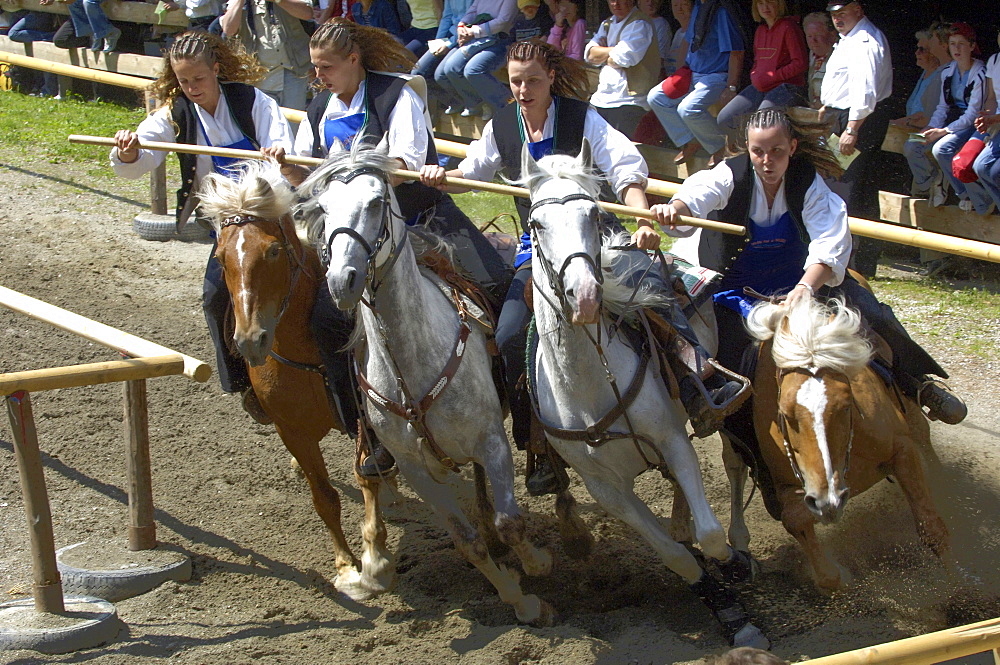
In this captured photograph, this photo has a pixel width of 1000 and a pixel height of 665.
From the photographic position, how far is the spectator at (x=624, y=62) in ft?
26.8

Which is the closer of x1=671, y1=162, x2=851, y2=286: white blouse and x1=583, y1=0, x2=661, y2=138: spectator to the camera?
x1=671, y1=162, x2=851, y2=286: white blouse

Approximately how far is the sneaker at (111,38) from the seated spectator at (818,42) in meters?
8.48

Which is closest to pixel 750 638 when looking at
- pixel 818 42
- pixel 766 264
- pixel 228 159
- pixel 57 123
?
pixel 766 264

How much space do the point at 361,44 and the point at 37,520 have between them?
98.4 inches

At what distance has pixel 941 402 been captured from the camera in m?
4.14

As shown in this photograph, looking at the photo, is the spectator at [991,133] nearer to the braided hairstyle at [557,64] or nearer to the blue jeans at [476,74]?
the braided hairstyle at [557,64]

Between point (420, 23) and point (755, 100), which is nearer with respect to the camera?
point (755, 100)

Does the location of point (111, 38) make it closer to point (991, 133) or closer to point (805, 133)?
point (991, 133)

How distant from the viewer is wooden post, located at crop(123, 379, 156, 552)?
4.73 metres

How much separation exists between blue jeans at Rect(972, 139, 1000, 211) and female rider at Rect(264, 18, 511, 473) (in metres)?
3.81

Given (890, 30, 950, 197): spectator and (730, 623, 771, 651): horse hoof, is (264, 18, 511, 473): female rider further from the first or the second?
(890, 30, 950, 197): spectator

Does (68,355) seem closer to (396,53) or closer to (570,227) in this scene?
(396,53)

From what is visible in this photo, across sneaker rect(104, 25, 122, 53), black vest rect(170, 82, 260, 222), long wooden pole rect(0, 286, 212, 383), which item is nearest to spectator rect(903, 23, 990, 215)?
black vest rect(170, 82, 260, 222)

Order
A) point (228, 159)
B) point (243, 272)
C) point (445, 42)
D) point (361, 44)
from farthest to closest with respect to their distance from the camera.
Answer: point (445, 42) < point (228, 159) < point (361, 44) < point (243, 272)
